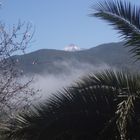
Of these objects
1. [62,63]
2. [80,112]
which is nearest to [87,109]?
[80,112]

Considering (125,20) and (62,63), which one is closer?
(125,20)

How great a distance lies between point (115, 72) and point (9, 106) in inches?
98.0

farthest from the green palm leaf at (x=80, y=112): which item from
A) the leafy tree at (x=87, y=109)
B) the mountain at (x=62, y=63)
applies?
the mountain at (x=62, y=63)

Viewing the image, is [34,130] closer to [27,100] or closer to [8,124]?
[8,124]

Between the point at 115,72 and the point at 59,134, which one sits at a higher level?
the point at 115,72

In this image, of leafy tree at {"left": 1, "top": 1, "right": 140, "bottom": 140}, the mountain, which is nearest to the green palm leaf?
leafy tree at {"left": 1, "top": 1, "right": 140, "bottom": 140}

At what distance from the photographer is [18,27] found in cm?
1012

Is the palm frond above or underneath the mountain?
above

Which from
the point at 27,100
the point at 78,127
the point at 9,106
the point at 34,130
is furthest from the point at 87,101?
the point at 27,100

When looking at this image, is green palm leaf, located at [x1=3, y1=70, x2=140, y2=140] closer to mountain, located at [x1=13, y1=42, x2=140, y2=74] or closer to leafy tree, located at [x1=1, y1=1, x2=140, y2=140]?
leafy tree, located at [x1=1, y1=1, x2=140, y2=140]

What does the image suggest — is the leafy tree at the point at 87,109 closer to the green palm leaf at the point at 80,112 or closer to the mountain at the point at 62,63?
the green palm leaf at the point at 80,112

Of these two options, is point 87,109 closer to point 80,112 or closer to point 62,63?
point 80,112

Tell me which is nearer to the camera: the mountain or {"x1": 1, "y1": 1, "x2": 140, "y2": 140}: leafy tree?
{"x1": 1, "y1": 1, "x2": 140, "y2": 140}: leafy tree

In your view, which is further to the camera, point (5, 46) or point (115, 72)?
point (5, 46)
